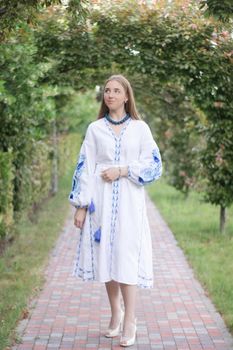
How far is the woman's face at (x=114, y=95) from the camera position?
5.07 metres

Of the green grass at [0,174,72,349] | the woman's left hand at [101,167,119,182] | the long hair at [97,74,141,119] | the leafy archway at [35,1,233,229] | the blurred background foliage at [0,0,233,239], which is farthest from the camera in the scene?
the leafy archway at [35,1,233,229]

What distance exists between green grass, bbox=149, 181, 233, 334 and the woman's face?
2.14 meters

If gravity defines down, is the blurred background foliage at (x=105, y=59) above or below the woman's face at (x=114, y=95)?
above

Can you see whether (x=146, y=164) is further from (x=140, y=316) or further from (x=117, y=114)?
(x=140, y=316)

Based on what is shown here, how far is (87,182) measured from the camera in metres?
5.08

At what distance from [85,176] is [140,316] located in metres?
1.77

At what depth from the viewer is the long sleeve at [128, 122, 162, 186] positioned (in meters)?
5.03

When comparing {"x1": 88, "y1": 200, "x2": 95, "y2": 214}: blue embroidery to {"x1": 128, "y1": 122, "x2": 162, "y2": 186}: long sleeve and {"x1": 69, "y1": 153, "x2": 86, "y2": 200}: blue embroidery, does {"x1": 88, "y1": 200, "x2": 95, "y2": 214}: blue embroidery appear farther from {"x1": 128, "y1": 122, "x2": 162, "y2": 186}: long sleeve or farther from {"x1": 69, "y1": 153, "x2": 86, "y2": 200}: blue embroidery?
{"x1": 128, "y1": 122, "x2": 162, "y2": 186}: long sleeve

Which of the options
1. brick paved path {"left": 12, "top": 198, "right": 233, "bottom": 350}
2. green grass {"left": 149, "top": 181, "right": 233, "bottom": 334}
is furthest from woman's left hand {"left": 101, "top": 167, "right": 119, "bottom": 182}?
green grass {"left": 149, "top": 181, "right": 233, "bottom": 334}

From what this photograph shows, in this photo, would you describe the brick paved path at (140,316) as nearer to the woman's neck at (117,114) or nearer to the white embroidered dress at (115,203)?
the white embroidered dress at (115,203)

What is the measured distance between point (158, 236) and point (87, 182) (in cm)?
682

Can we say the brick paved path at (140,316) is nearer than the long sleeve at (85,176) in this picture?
No

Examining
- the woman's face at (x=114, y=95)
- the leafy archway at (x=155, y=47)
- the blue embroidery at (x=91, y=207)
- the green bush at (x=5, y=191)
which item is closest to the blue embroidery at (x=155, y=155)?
the woman's face at (x=114, y=95)

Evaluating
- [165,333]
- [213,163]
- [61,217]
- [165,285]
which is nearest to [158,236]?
[213,163]
